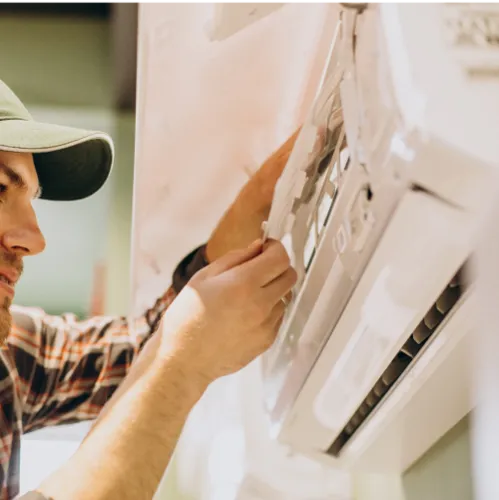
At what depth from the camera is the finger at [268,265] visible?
595 millimetres

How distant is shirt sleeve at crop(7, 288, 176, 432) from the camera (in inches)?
33.8

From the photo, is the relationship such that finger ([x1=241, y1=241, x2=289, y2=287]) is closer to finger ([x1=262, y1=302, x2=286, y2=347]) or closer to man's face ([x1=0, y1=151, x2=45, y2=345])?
finger ([x1=262, y1=302, x2=286, y2=347])

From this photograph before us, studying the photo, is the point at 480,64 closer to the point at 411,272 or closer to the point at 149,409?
the point at 411,272

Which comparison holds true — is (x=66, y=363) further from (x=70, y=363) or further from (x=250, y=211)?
(x=250, y=211)

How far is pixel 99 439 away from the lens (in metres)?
0.55

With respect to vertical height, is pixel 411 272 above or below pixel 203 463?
above

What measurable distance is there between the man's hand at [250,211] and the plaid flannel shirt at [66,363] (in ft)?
0.35

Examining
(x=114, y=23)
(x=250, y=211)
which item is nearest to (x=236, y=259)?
(x=250, y=211)

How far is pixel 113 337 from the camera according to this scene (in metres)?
0.88

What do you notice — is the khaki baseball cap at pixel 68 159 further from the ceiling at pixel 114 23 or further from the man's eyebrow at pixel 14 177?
the ceiling at pixel 114 23

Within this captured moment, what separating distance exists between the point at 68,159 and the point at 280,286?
426mm

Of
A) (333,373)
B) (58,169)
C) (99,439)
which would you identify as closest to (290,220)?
(333,373)

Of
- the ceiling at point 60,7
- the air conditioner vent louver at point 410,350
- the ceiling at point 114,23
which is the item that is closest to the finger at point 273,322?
the air conditioner vent louver at point 410,350

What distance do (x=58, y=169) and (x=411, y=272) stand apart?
2.12ft
